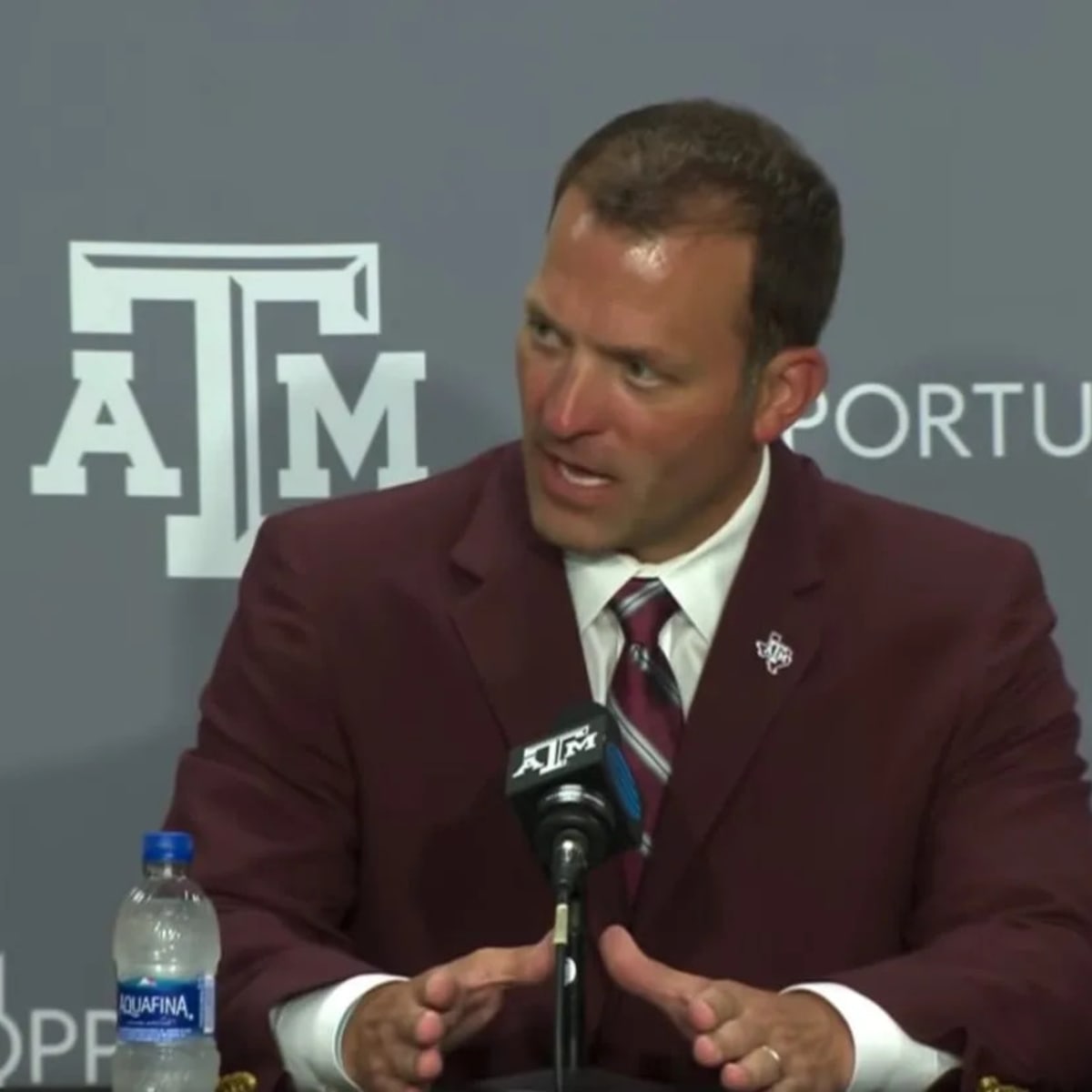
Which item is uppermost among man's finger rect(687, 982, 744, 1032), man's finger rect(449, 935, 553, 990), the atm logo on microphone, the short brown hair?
the short brown hair

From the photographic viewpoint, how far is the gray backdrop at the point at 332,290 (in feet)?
9.15

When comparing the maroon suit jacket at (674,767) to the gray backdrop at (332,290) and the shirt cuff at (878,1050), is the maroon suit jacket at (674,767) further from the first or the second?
the gray backdrop at (332,290)

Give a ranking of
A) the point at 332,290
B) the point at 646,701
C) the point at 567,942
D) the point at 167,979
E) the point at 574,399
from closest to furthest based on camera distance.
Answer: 1. the point at 567,942
2. the point at 167,979
3. the point at 574,399
4. the point at 646,701
5. the point at 332,290

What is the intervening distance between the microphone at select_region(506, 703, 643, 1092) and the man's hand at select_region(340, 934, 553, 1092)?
10cm

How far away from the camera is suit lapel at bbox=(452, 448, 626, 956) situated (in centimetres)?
229

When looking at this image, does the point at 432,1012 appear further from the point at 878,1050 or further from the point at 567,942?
the point at 878,1050

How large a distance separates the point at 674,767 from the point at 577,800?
0.53 meters

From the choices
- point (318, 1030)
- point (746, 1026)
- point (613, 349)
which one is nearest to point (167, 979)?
point (318, 1030)

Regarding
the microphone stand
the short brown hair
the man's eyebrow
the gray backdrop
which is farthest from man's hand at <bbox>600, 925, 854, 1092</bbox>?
the gray backdrop

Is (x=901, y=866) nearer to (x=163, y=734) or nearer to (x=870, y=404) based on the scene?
(x=870, y=404)

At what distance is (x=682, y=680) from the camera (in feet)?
7.63

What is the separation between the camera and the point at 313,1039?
2.04 m

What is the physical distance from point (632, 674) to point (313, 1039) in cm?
46

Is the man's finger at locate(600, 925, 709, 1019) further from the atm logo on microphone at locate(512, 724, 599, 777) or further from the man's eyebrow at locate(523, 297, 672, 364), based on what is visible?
the man's eyebrow at locate(523, 297, 672, 364)
